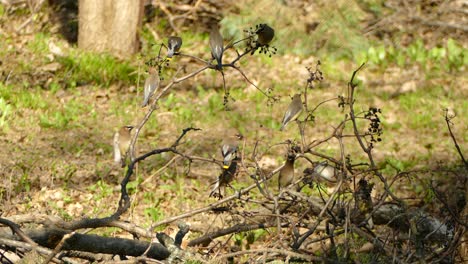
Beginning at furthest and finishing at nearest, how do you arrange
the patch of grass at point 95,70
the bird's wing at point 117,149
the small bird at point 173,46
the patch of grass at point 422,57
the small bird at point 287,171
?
the patch of grass at point 422,57 → the patch of grass at point 95,70 → the bird's wing at point 117,149 → the small bird at point 287,171 → the small bird at point 173,46

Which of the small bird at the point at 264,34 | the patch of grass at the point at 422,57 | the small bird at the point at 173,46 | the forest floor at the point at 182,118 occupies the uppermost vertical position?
the small bird at the point at 264,34

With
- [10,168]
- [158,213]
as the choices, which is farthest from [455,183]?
[10,168]

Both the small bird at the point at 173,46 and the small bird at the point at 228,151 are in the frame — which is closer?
the small bird at the point at 173,46

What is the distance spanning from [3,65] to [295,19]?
3130 millimetres

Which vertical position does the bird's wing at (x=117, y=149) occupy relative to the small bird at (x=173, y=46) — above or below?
below

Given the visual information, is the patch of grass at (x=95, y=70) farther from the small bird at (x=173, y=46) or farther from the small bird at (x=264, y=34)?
the small bird at (x=264, y=34)

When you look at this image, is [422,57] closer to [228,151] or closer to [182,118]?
[182,118]

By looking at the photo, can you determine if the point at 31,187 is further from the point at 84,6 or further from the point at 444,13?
the point at 444,13

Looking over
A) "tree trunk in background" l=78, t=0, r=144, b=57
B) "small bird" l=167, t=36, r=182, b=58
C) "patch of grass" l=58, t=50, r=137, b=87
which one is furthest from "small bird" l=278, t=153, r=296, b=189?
"tree trunk in background" l=78, t=0, r=144, b=57

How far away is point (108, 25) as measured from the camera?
8938mm

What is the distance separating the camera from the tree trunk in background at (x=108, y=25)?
888cm

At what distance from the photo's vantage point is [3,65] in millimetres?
8070

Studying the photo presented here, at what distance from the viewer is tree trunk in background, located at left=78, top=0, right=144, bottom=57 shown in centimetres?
888

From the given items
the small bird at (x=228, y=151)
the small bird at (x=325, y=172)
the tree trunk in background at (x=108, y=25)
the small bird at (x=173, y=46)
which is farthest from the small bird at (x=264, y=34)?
the tree trunk in background at (x=108, y=25)
